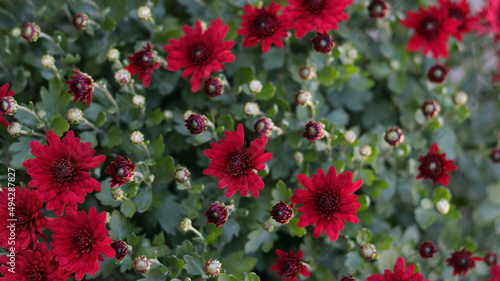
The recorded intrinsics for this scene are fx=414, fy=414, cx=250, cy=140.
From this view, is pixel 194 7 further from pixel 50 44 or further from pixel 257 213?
pixel 257 213

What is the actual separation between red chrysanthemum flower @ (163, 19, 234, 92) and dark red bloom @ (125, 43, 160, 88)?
0.14 feet

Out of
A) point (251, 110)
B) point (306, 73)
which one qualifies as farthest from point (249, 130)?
point (306, 73)

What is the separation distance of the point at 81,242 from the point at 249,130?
54 centimetres

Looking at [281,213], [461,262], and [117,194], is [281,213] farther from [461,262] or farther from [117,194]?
[461,262]

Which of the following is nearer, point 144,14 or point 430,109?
point 144,14

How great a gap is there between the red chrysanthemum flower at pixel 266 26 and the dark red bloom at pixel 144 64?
24 cm

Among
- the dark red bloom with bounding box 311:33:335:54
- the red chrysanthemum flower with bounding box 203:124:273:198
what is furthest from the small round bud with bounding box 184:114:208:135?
the dark red bloom with bounding box 311:33:335:54

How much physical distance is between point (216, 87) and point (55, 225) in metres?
0.50

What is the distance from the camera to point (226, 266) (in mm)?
1080

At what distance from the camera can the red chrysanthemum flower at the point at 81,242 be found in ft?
2.91

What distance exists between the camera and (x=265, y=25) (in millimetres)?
1069

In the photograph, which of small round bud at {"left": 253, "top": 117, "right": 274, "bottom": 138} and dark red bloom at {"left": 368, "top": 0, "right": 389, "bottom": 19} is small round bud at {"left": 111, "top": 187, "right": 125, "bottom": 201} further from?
dark red bloom at {"left": 368, "top": 0, "right": 389, "bottom": 19}

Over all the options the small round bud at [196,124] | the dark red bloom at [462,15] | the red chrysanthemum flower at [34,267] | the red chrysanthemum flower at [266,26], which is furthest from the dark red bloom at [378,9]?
the red chrysanthemum flower at [34,267]

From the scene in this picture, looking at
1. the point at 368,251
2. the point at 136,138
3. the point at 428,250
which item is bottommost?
the point at 136,138
